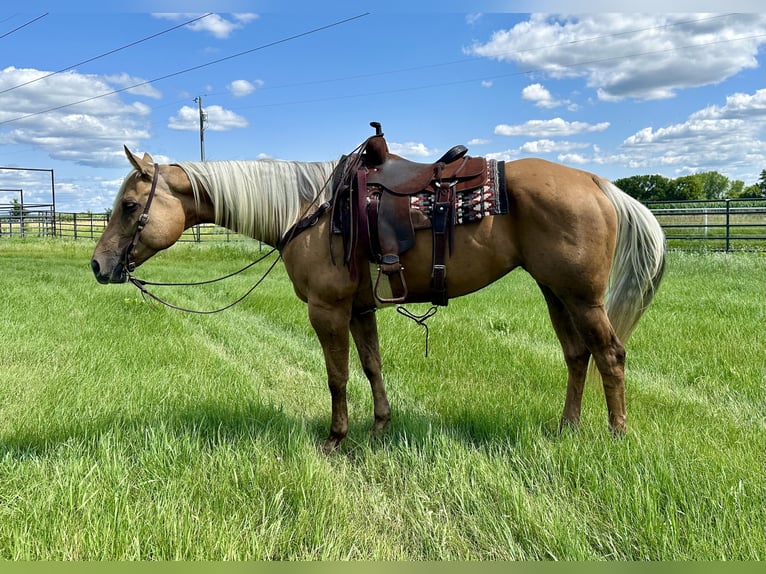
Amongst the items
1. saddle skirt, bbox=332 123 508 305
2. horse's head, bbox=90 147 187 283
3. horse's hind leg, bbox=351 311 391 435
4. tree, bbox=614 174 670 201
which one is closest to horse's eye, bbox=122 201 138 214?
horse's head, bbox=90 147 187 283

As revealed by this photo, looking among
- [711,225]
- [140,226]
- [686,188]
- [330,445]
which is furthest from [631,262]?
[686,188]

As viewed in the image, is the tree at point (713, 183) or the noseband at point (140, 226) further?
the tree at point (713, 183)

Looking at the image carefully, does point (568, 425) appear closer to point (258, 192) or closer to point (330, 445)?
point (330, 445)

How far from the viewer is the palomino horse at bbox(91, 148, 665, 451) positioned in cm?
310

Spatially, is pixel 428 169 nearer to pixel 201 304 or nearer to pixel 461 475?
pixel 461 475

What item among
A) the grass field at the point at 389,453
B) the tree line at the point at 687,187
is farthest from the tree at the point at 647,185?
the grass field at the point at 389,453

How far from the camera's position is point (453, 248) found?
3.20m

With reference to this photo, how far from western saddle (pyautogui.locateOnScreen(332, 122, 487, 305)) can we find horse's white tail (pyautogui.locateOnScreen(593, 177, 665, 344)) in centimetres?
99

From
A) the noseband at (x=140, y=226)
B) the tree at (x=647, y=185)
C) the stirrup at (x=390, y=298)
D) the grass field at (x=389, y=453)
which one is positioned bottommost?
the grass field at (x=389, y=453)

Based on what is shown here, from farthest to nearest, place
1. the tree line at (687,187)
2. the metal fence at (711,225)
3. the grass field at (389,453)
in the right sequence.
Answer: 1. the tree line at (687,187)
2. the metal fence at (711,225)
3. the grass field at (389,453)

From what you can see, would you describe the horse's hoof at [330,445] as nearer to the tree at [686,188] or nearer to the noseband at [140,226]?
the noseband at [140,226]

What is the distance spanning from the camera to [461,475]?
2764mm

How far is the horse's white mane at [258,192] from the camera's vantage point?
11.5ft

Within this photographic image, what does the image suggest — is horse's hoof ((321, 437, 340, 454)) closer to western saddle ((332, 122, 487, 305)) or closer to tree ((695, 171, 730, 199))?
western saddle ((332, 122, 487, 305))
